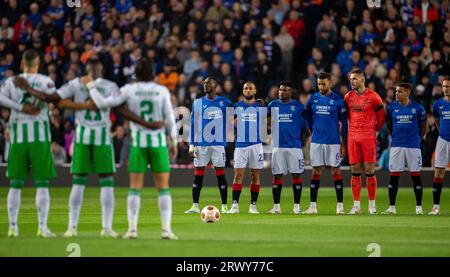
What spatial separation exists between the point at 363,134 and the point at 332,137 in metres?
0.59

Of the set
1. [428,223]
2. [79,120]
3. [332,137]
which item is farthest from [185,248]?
[332,137]

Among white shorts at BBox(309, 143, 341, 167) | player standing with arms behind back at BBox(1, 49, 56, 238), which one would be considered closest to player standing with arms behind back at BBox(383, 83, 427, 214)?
white shorts at BBox(309, 143, 341, 167)

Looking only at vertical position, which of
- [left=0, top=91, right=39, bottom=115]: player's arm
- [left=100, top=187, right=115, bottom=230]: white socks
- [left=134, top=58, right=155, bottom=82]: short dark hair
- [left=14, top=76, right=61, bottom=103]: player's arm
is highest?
[left=134, top=58, right=155, bottom=82]: short dark hair

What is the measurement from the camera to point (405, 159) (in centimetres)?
1933

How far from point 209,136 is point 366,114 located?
3.10m

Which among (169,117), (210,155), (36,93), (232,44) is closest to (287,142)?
(210,155)

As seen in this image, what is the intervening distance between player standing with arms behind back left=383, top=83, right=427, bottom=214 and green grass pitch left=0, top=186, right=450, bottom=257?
663 mm

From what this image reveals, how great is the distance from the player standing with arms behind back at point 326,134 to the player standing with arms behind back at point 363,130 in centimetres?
23

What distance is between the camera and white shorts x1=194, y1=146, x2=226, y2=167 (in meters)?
19.6

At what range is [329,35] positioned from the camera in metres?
29.3

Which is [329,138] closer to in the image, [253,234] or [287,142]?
[287,142]

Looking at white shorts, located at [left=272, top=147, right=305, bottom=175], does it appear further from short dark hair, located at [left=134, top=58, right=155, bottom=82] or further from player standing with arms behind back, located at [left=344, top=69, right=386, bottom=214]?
short dark hair, located at [left=134, top=58, right=155, bottom=82]
